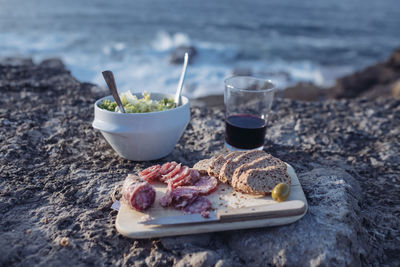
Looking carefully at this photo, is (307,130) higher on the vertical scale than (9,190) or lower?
lower

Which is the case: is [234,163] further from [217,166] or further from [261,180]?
[261,180]

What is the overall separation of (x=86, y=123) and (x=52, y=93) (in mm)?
874

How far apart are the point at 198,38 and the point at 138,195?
20.5 m

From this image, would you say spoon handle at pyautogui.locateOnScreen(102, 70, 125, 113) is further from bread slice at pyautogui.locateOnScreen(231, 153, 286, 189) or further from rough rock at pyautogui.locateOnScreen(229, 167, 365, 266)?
rough rock at pyautogui.locateOnScreen(229, 167, 365, 266)

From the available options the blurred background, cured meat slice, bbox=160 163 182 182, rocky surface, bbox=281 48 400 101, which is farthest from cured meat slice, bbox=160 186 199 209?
the blurred background

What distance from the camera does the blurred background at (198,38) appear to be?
13398 millimetres

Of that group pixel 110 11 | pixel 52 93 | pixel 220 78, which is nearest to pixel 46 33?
pixel 110 11

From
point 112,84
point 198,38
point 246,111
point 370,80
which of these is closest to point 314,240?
point 246,111

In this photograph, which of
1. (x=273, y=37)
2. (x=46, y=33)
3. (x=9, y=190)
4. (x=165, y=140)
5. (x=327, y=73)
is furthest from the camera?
(x=273, y=37)

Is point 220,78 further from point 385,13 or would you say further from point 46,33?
point 385,13

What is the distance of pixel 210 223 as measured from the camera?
1.68 metres

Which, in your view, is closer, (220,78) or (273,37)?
(220,78)

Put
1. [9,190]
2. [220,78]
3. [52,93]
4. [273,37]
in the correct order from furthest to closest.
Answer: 1. [273,37]
2. [220,78]
3. [52,93]
4. [9,190]

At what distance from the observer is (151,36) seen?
20.8 m
